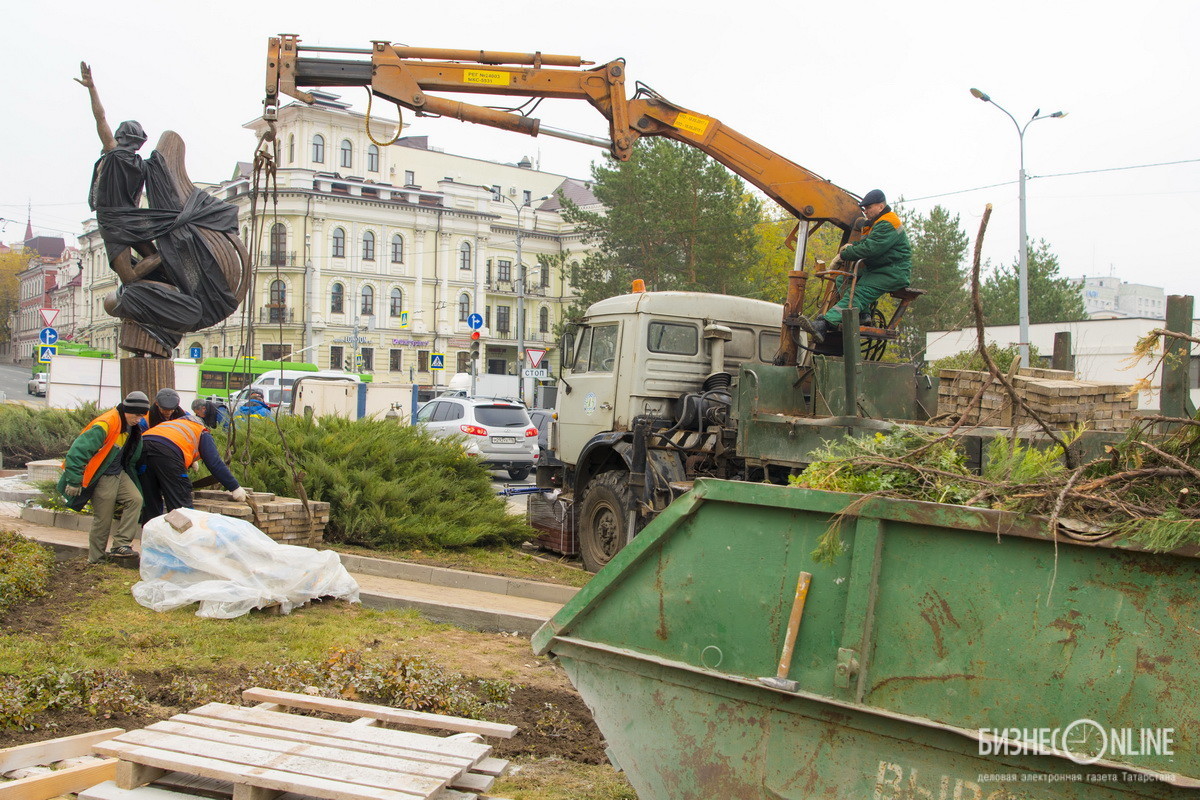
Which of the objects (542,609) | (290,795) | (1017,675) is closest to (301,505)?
(542,609)

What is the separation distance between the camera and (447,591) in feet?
28.8

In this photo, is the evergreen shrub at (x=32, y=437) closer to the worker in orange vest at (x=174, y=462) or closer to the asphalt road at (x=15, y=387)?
the worker in orange vest at (x=174, y=462)

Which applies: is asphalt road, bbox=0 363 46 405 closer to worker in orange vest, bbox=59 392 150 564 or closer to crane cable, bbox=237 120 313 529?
crane cable, bbox=237 120 313 529

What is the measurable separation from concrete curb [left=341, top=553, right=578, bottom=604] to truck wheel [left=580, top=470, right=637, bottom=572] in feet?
2.91

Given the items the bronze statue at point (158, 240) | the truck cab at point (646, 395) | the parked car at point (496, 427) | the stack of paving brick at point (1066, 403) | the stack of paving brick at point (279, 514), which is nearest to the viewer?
the stack of paving brick at point (1066, 403)

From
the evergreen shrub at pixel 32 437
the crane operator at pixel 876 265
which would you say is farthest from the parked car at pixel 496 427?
the crane operator at pixel 876 265

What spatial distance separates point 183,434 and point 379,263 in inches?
2297

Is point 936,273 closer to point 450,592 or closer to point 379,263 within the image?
point 450,592

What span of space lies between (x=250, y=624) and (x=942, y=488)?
5203mm

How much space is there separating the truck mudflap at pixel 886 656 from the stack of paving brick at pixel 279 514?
247 inches

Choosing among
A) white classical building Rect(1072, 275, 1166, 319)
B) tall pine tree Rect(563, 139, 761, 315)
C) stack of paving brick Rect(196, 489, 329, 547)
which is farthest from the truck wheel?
white classical building Rect(1072, 275, 1166, 319)

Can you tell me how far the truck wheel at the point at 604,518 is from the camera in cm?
941

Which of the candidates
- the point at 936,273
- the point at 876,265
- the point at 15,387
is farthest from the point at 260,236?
the point at 15,387

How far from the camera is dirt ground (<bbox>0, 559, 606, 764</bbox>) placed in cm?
481
